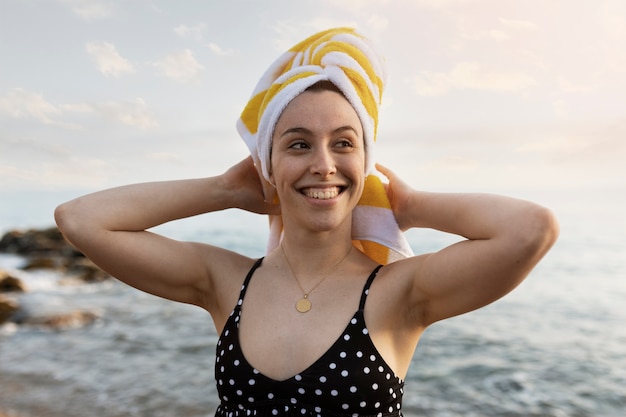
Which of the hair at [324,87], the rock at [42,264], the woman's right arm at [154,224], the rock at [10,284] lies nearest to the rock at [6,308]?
the rock at [10,284]

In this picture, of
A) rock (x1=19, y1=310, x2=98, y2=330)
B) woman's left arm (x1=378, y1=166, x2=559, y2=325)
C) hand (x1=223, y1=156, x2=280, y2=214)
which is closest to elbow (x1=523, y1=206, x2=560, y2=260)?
woman's left arm (x1=378, y1=166, x2=559, y2=325)

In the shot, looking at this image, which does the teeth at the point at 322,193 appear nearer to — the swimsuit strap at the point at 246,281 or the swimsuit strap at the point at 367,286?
the swimsuit strap at the point at 367,286

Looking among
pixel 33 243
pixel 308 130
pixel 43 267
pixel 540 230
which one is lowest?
pixel 540 230

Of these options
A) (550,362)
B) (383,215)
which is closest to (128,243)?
(383,215)

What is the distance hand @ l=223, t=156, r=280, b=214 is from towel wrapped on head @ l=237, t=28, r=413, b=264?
3cm

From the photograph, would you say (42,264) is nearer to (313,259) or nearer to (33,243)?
(33,243)

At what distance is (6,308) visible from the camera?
10547mm

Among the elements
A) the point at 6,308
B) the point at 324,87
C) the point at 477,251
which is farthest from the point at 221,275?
the point at 6,308

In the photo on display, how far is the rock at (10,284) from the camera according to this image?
1225 centimetres

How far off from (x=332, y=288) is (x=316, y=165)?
52 cm

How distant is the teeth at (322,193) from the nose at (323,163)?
0.22ft

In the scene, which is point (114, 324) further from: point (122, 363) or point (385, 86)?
point (385, 86)

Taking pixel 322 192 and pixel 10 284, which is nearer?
pixel 322 192

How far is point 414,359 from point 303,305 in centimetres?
656
